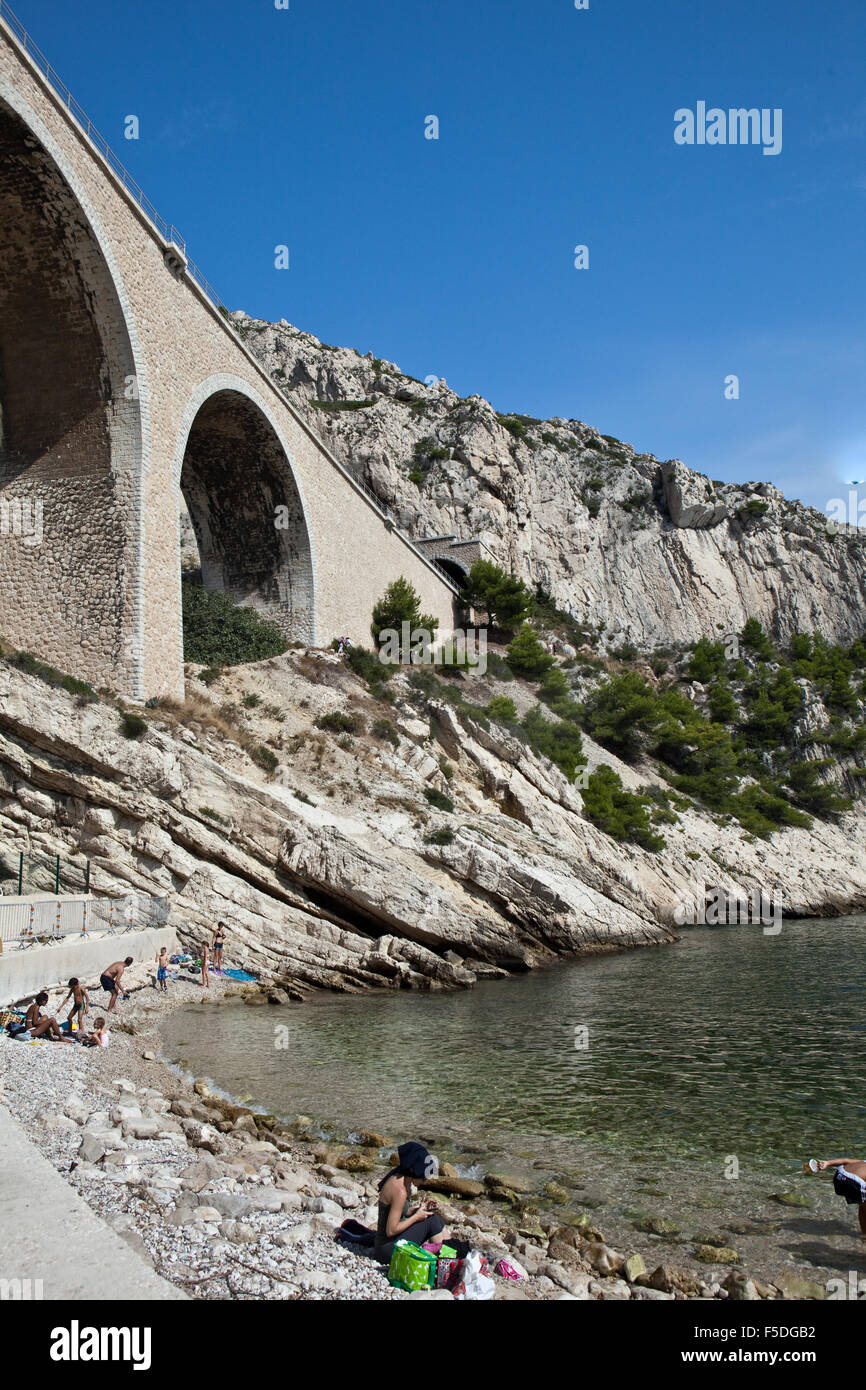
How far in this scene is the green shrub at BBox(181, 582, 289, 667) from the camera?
23.6 metres

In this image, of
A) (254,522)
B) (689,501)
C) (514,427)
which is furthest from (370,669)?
(514,427)

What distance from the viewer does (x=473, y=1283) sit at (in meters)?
3.86

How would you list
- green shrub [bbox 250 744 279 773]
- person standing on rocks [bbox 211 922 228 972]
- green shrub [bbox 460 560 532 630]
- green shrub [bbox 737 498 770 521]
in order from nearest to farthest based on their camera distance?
person standing on rocks [bbox 211 922 228 972] → green shrub [bbox 250 744 279 773] → green shrub [bbox 460 560 532 630] → green shrub [bbox 737 498 770 521]

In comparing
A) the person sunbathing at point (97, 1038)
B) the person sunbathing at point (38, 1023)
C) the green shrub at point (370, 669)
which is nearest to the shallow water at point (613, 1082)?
the person sunbathing at point (97, 1038)

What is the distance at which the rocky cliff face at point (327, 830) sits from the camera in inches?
577

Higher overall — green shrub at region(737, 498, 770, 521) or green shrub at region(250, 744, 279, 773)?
green shrub at region(737, 498, 770, 521)

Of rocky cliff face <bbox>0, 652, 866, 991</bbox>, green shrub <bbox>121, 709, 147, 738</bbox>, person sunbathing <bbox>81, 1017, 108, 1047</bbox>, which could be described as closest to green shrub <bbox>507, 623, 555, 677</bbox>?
rocky cliff face <bbox>0, 652, 866, 991</bbox>

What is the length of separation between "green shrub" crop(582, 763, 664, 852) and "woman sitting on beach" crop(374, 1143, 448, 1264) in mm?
23355

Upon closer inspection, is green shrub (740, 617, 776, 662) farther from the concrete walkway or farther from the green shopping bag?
the concrete walkway

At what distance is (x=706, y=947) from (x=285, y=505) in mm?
17676

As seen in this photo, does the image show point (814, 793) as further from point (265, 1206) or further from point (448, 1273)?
point (448, 1273)

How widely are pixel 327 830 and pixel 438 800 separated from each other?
4.66 meters

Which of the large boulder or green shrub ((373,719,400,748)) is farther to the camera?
the large boulder
